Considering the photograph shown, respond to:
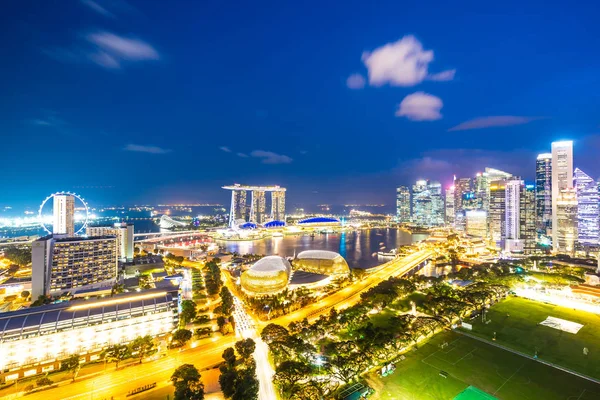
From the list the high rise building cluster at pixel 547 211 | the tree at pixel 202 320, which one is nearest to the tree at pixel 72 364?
the tree at pixel 202 320

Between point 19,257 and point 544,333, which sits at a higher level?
point 19,257

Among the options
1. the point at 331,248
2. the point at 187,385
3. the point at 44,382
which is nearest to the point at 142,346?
the point at 44,382

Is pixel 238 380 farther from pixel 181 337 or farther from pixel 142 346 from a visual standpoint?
pixel 142 346

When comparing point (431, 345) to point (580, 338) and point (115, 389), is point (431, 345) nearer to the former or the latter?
point (580, 338)

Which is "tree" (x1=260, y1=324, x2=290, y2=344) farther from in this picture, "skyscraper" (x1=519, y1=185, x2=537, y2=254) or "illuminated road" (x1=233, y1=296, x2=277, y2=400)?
"skyscraper" (x1=519, y1=185, x2=537, y2=254)

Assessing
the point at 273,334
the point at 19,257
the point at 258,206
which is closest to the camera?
the point at 273,334

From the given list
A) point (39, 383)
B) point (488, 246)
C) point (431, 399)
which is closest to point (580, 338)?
point (431, 399)

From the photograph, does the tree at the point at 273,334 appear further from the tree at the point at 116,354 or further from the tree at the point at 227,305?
the tree at the point at 116,354
